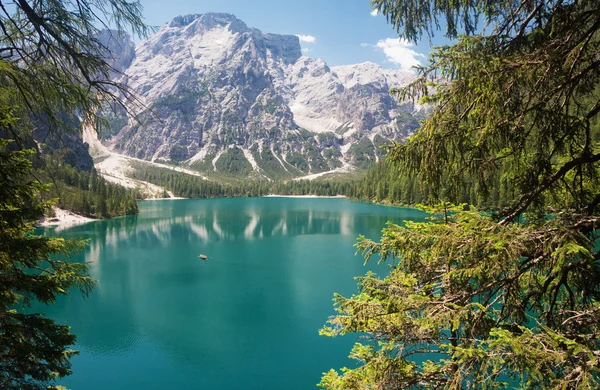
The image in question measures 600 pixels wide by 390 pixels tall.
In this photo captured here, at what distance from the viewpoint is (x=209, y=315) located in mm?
20891

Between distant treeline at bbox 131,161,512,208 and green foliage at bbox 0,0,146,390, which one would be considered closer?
green foliage at bbox 0,0,146,390

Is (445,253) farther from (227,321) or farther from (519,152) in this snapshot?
(227,321)

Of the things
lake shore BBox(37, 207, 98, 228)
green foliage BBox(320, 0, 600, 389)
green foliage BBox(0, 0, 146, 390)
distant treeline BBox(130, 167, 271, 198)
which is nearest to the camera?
green foliage BBox(320, 0, 600, 389)

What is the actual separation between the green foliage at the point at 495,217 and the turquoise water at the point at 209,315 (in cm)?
1236

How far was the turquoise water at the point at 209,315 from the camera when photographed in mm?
14655

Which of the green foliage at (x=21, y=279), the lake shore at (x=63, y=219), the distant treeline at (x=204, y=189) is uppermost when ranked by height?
the distant treeline at (x=204, y=189)

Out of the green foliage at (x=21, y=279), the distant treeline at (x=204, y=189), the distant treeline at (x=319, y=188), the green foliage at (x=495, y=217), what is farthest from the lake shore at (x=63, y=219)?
the distant treeline at (x=204, y=189)

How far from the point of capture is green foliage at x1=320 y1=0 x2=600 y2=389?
2744 mm

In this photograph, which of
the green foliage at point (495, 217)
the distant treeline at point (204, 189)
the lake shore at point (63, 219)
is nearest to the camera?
the green foliage at point (495, 217)

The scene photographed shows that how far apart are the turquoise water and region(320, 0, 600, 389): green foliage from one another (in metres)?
12.4

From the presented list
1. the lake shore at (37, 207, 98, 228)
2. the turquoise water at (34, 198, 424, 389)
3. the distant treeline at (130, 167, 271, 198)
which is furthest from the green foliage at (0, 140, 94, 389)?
the distant treeline at (130, 167, 271, 198)

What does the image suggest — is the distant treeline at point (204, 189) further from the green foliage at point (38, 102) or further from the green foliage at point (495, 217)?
the green foliage at point (495, 217)

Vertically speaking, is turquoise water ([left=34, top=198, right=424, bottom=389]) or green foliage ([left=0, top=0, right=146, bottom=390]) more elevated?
green foliage ([left=0, top=0, right=146, bottom=390])

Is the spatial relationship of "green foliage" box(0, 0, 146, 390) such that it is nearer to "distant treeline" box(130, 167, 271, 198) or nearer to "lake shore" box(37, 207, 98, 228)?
"lake shore" box(37, 207, 98, 228)
